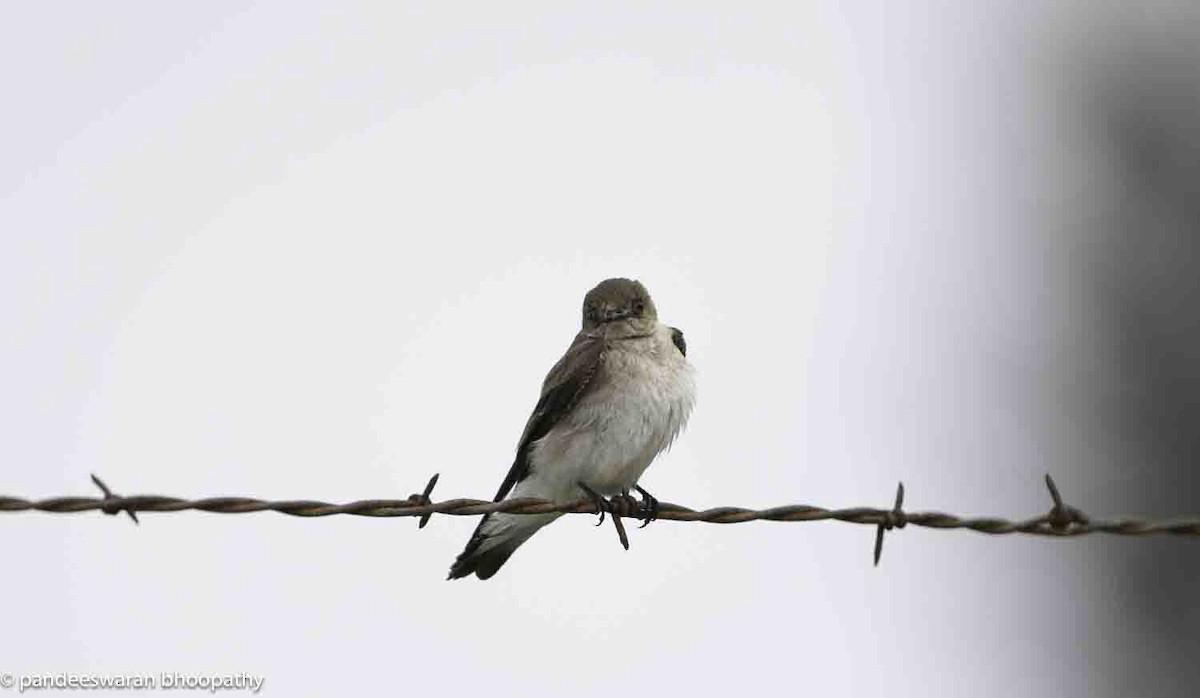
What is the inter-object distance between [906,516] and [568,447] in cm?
238

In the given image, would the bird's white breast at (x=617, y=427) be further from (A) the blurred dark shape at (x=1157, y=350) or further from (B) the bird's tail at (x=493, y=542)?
(A) the blurred dark shape at (x=1157, y=350)

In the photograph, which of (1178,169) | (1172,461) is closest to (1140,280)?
(1178,169)

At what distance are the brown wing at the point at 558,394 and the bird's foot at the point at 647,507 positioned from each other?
18.6 inches

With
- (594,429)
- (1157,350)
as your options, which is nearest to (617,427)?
(594,429)

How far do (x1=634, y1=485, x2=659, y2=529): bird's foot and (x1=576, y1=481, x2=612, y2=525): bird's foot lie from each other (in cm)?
14

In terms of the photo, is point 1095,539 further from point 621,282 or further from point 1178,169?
point 621,282

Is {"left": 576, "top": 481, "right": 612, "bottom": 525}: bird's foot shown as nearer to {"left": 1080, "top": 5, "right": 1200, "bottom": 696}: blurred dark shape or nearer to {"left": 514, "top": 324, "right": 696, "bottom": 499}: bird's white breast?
{"left": 514, "top": 324, "right": 696, "bottom": 499}: bird's white breast

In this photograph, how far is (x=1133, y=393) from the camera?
24469 millimetres

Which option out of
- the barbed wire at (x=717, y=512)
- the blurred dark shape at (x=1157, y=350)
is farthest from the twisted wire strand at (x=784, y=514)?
the blurred dark shape at (x=1157, y=350)

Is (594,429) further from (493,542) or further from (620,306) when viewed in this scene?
(620,306)

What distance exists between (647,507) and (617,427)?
36cm

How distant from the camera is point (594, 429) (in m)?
8.67

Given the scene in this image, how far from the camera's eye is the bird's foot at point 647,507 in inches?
328

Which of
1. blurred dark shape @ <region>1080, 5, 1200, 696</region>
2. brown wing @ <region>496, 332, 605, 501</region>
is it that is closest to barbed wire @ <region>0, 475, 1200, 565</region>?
brown wing @ <region>496, 332, 605, 501</region>
